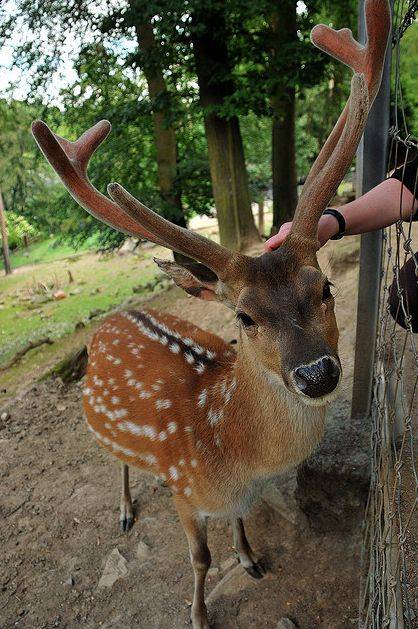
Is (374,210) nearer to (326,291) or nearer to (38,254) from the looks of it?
(326,291)

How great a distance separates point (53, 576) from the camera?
284cm

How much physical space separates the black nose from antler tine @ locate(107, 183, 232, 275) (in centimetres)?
54

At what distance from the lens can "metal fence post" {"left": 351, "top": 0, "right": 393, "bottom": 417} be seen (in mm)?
2252

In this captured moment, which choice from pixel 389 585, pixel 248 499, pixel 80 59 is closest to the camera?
pixel 389 585

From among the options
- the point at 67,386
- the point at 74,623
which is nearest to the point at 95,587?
the point at 74,623

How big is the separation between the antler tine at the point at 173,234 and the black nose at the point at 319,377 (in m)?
0.54

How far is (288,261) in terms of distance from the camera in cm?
183

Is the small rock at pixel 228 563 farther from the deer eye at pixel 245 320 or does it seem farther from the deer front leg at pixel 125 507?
the deer eye at pixel 245 320

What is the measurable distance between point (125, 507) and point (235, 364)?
55.2 inches

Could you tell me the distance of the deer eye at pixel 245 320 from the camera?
6.08ft

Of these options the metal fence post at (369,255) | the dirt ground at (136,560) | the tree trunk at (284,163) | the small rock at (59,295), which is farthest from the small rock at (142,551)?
the small rock at (59,295)

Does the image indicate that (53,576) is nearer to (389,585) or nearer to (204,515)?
(204,515)

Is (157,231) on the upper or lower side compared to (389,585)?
upper

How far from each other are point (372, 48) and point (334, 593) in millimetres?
2279
